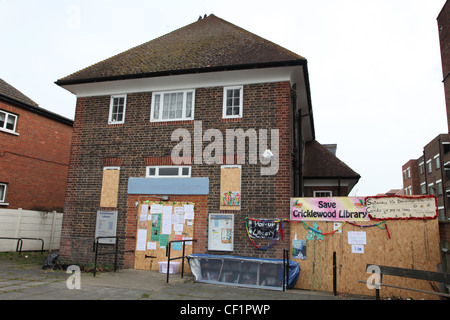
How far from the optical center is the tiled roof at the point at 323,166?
1631 centimetres

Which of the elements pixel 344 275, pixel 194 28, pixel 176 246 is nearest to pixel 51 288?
pixel 176 246

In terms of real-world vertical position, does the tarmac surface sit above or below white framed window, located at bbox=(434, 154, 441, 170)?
below

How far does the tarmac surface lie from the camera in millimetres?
7227

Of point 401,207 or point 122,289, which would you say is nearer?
point 122,289

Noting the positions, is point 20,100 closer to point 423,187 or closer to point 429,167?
point 429,167

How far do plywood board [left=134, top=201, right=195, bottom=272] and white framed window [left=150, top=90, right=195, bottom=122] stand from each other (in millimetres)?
2930

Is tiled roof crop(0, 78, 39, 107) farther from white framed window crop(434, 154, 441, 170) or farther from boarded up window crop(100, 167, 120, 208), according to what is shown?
white framed window crop(434, 154, 441, 170)

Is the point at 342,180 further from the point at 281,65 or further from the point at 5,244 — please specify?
the point at 5,244

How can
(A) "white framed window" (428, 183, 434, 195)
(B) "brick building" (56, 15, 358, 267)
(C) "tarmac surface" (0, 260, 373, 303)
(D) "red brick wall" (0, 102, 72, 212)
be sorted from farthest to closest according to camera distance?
(A) "white framed window" (428, 183, 434, 195) < (D) "red brick wall" (0, 102, 72, 212) < (B) "brick building" (56, 15, 358, 267) < (C) "tarmac surface" (0, 260, 373, 303)

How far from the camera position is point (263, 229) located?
10.2 metres

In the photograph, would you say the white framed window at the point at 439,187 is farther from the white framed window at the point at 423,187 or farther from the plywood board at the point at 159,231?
the plywood board at the point at 159,231

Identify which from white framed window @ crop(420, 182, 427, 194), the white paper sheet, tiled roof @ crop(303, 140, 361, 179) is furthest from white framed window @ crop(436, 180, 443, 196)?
the white paper sheet

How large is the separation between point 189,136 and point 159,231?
321cm

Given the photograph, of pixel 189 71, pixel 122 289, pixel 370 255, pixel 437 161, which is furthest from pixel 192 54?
pixel 437 161
